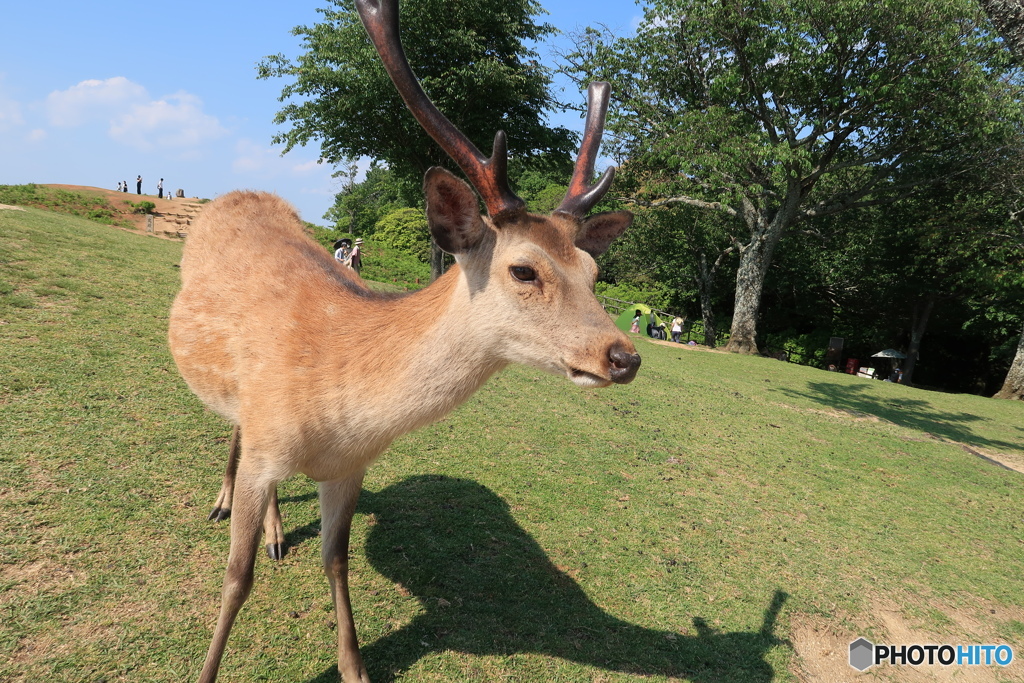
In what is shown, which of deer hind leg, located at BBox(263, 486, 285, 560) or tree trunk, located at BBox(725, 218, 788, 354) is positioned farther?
tree trunk, located at BBox(725, 218, 788, 354)

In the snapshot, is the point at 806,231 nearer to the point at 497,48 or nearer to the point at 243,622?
the point at 497,48

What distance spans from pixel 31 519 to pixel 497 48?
752 inches

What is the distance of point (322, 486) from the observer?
308 centimetres

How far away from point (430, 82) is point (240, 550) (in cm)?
1725

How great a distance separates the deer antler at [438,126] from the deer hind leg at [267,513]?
2271 mm

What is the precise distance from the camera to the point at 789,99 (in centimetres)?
1773

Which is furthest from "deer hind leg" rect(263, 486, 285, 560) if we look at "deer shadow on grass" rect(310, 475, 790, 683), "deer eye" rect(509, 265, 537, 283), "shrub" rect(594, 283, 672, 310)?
"shrub" rect(594, 283, 672, 310)

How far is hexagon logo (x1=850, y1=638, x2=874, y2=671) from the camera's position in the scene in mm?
3688

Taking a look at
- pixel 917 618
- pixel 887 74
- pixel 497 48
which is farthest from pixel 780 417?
pixel 497 48

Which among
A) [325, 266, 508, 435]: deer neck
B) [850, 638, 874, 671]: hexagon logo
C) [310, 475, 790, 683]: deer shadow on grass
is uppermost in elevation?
[325, 266, 508, 435]: deer neck

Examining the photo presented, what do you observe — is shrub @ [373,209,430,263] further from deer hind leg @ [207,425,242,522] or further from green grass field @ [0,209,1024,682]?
deer hind leg @ [207,425,242,522]

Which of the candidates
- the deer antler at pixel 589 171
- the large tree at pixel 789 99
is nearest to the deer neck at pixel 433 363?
the deer antler at pixel 589 171

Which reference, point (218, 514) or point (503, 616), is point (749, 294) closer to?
point (503, 616)

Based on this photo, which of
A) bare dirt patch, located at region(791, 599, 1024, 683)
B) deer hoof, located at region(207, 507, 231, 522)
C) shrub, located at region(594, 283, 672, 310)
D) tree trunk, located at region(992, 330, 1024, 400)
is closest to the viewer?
bare dirt patch, located at region(791, 599, 1024, 683)
